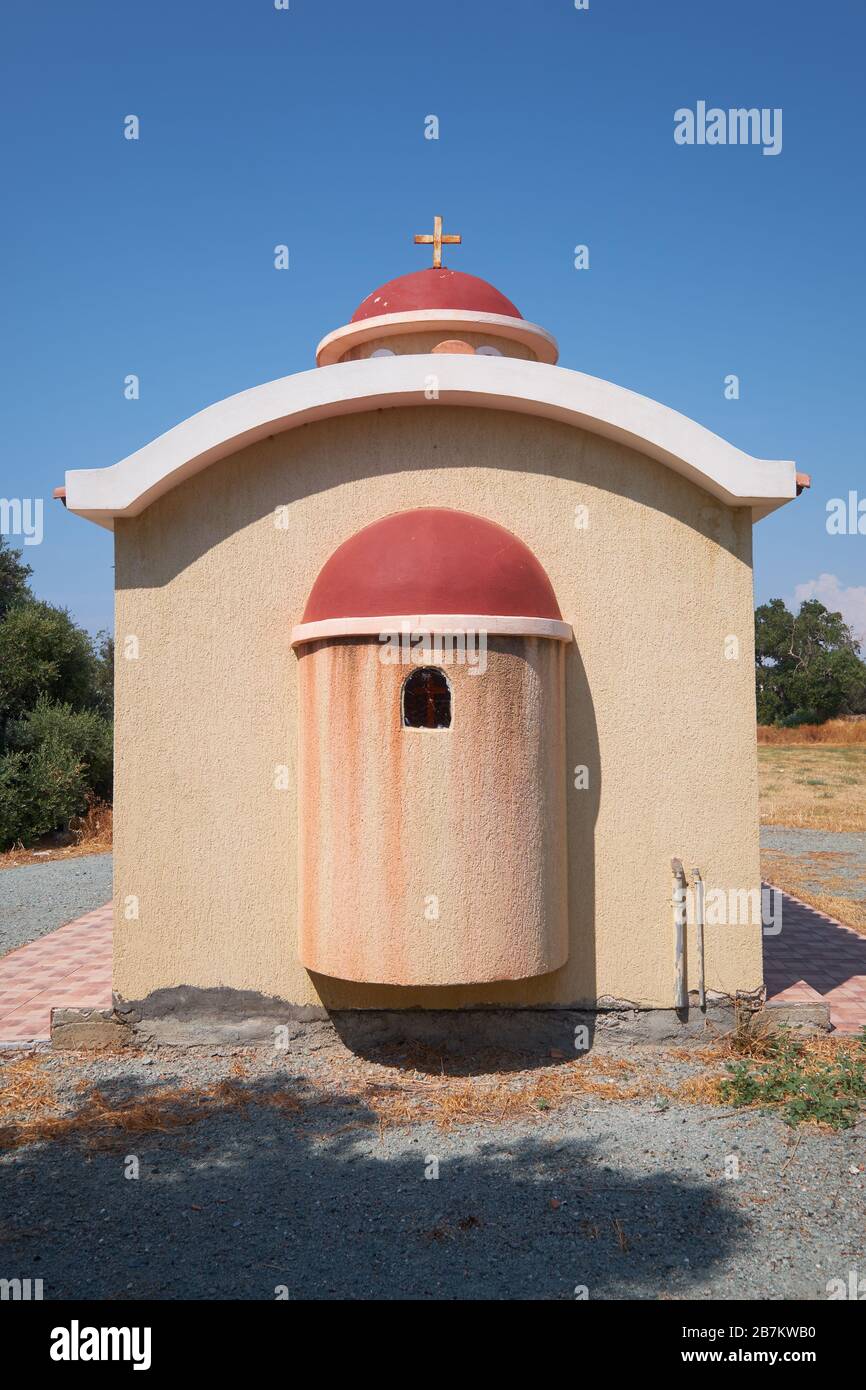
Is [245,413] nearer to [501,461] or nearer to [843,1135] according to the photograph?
[501,461]

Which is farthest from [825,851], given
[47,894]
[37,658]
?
[37,658]

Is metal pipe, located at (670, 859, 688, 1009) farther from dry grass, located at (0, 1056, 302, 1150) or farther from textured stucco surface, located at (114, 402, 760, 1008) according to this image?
dry grass, located at (0, 1056, 302, 1150)

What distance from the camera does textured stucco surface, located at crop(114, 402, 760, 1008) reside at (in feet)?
24.1

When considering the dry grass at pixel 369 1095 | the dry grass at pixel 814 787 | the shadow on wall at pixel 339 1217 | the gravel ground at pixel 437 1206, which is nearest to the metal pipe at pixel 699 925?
the dry grass at pixel 369 1095

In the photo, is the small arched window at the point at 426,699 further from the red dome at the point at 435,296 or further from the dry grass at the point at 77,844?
the dry grass at the point at 77,844

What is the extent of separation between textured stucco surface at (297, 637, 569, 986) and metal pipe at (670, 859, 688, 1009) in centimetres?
104

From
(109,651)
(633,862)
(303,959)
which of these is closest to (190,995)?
(303,959)

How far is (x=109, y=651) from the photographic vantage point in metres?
30.4

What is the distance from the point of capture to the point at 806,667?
2073 inches

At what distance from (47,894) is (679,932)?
10.3m

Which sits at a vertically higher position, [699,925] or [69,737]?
[69,737]

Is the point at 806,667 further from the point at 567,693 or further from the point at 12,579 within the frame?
the point at 567,693

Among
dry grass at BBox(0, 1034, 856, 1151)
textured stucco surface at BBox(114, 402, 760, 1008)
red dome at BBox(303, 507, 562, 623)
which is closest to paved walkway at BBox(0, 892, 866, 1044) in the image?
dry grass at BBox(0, 1034, 856, 1151)

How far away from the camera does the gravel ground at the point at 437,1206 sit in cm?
443
